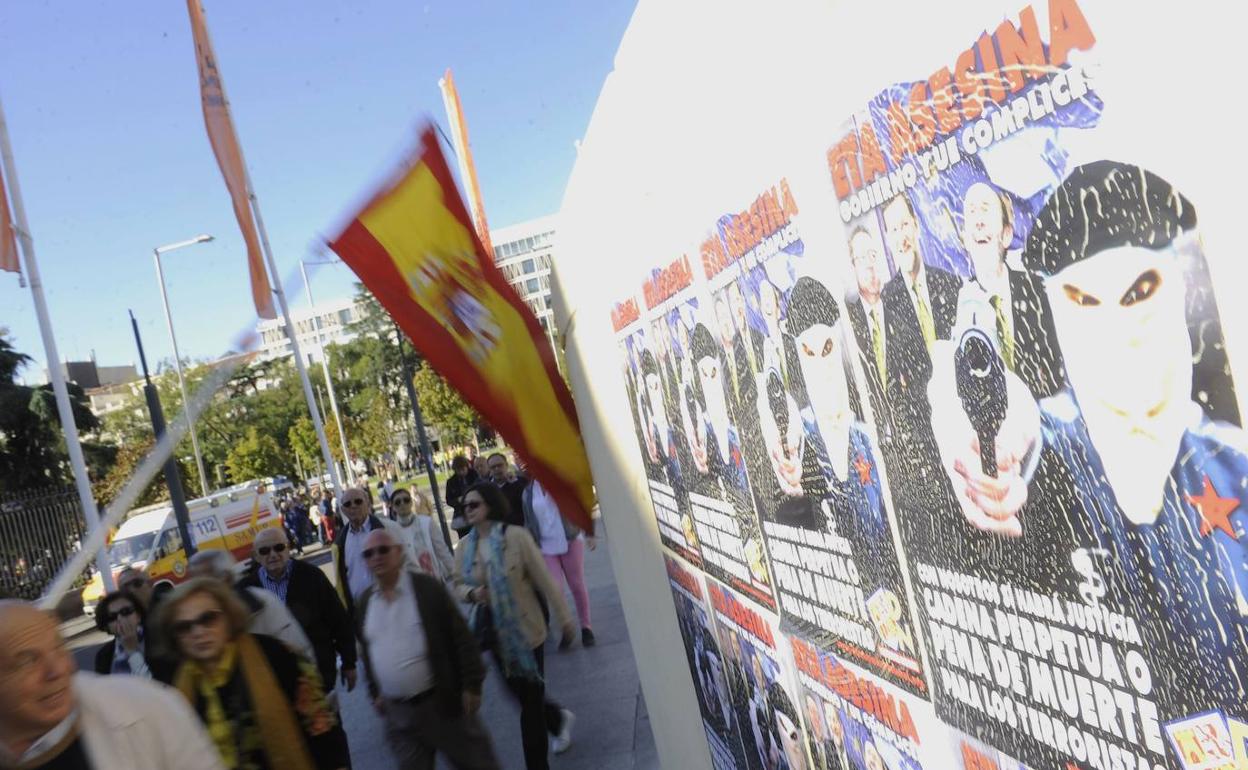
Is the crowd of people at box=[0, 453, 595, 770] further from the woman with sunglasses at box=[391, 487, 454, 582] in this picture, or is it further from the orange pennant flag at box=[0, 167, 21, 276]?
the orange pennant flag at box=[0, 167, 21, 276]

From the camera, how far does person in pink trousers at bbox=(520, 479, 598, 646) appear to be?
29.8 feet

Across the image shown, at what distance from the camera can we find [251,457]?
209 ft

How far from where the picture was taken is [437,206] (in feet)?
14.5

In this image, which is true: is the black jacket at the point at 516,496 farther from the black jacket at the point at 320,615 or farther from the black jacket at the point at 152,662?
the black jacket at the point at 152,662

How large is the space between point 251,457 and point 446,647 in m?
62.6

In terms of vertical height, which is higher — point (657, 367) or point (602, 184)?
point (602, 184)

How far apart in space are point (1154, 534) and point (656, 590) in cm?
338

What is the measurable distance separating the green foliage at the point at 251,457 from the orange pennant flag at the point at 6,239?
50.4m

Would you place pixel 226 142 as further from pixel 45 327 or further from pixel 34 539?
pixel 34 539

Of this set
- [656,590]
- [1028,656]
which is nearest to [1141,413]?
[1028,656]

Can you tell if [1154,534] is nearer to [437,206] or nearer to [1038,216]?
[1038,216]

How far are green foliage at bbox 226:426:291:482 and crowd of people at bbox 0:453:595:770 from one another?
2315 inches

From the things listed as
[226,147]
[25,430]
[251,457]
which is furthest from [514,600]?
[251,457]

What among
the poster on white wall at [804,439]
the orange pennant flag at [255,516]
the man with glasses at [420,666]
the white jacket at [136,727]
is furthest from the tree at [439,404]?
the poster on white wall at [804,439]
